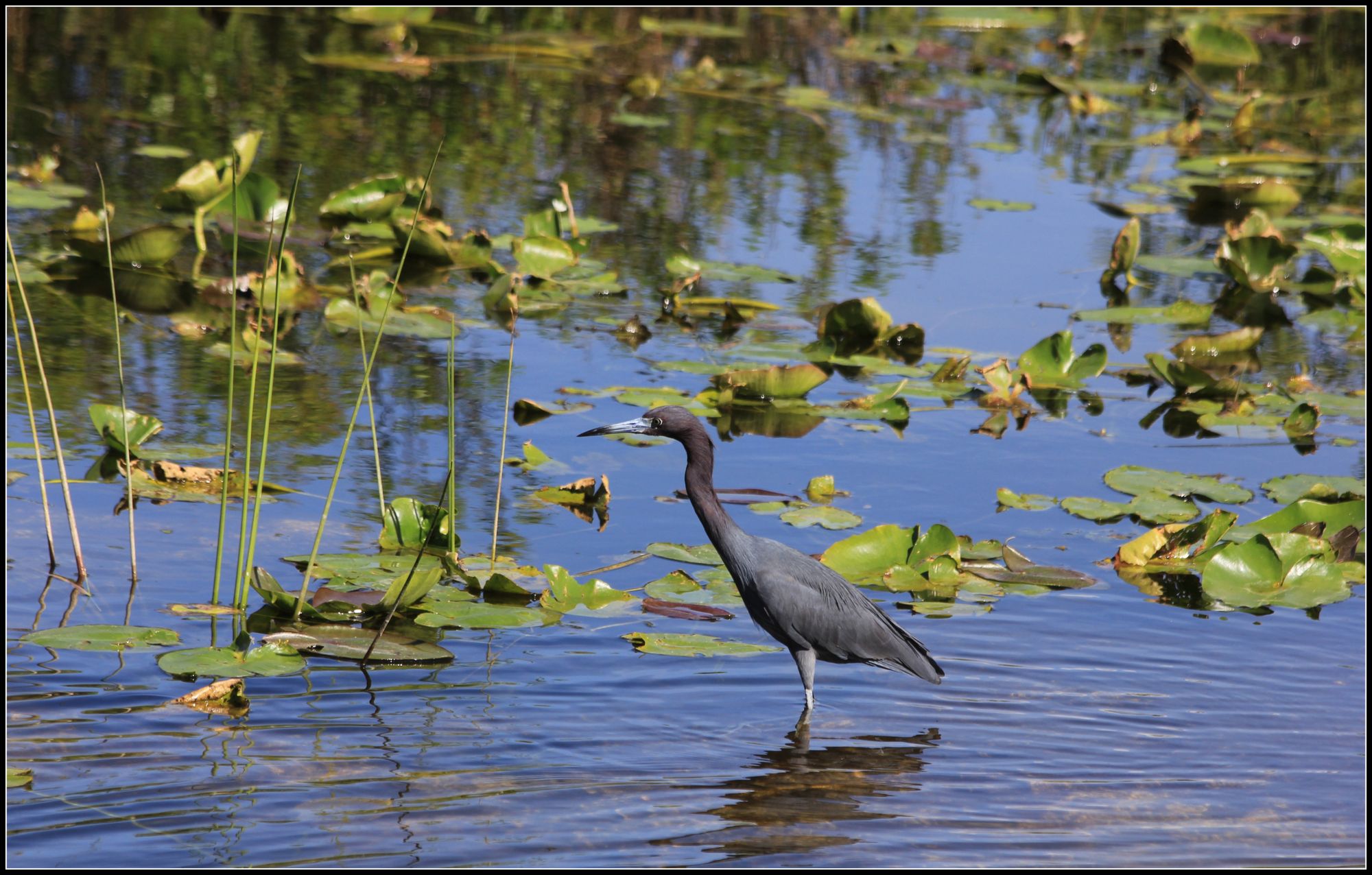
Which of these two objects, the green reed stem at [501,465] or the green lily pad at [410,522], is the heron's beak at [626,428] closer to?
the green reed stem at [501,465]

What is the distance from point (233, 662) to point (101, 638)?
45cm

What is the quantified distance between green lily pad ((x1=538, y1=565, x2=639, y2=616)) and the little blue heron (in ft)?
1.32

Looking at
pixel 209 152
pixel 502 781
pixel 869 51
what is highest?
pixel 869 51

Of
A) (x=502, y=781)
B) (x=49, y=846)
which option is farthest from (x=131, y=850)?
(x=502, y=781)

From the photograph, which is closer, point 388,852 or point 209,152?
point 388,852

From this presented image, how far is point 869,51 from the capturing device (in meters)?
14.7

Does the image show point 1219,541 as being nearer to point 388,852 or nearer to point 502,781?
point 502,781

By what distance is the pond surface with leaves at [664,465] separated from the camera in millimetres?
4191

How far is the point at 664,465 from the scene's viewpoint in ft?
22.1

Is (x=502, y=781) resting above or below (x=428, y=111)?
below

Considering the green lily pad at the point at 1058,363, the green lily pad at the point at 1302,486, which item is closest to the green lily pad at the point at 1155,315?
the green lily pad at the point at 1058,363

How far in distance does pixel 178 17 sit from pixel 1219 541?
11.4 metres

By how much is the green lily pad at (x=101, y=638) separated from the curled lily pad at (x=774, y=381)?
330 centimetres

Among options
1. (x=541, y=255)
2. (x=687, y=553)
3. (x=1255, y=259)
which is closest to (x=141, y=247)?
(x=541, y=255)
